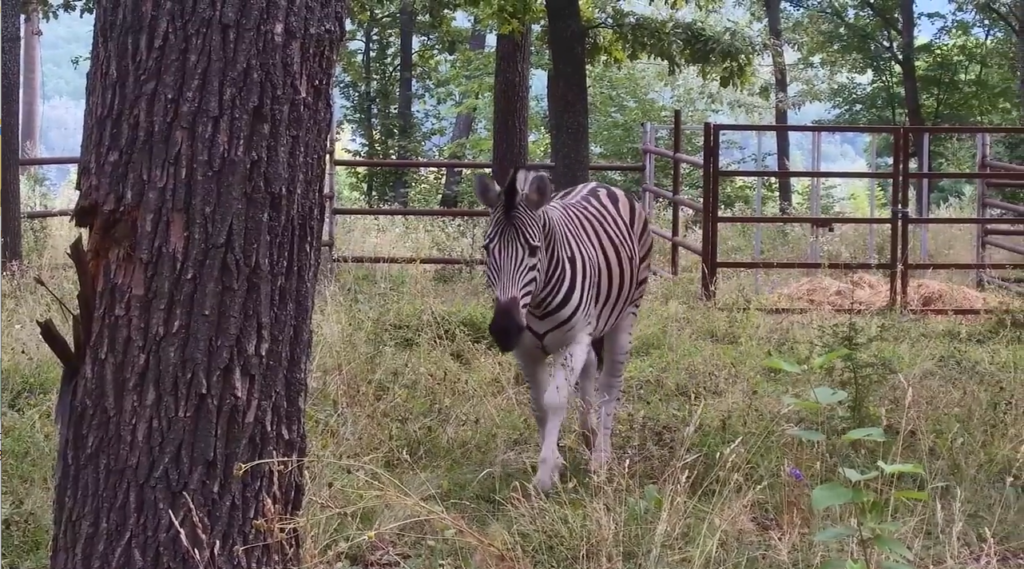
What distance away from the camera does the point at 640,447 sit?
4.95 metres

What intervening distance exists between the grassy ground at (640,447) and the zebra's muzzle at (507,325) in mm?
614

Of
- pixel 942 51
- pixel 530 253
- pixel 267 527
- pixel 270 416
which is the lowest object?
pixel 267 527

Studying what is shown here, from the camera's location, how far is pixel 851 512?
12.4 feet

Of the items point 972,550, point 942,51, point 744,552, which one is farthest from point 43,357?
point 942,51

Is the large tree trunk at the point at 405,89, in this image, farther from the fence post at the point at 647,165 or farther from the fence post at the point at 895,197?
the fence post at the point at 895,197

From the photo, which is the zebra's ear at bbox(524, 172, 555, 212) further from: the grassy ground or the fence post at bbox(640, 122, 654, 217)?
the fence post at bbox(640, 122, 654, 217)

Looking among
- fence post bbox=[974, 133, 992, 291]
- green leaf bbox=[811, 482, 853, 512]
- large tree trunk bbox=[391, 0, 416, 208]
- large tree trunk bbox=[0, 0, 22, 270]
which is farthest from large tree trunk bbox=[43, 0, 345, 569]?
large tree trunk bbox=[391, 0, 416, 208]

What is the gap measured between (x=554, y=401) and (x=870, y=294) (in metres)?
6.87

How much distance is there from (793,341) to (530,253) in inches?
122

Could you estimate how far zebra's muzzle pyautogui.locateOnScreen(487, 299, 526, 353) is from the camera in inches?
174

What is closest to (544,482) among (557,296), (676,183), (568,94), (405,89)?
(557,296)

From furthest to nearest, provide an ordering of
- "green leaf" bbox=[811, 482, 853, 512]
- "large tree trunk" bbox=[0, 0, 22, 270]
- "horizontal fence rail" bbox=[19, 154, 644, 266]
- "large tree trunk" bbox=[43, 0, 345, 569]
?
"horizontal fence rail" bbox=[19, 154, 644, 266] < "large tree trunk" bbox=[0, 0, 22, 270] < "large tree trunk" bbox=[43, 0, 345, 569] < "green leaf" bbox=[811, 482, 853, 512]

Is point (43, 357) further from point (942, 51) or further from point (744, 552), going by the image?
point (942, 51)

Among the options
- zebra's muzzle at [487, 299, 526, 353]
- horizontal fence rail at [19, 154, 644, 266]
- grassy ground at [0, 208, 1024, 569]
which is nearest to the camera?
grassy ground at [0, 208, 1024, 569]
